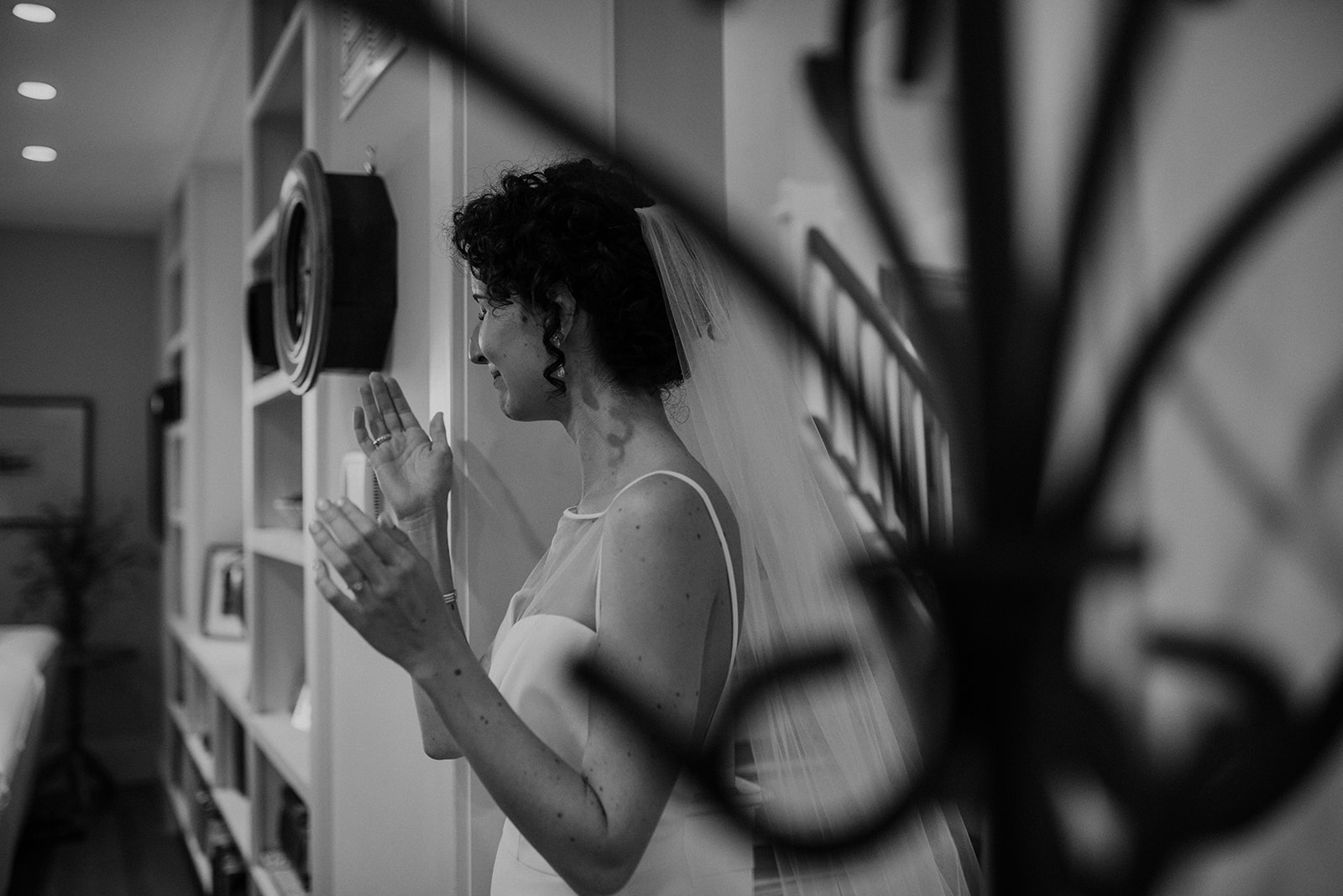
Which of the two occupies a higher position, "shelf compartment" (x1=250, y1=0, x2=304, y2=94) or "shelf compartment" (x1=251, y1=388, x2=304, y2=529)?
"shelf compartment" (x1=250, y1=0, x2=304, y2=94)

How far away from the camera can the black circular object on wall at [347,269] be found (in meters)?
1.70

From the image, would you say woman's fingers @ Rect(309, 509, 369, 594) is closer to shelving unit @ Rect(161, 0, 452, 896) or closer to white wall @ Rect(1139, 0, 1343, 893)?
white wall @ Rect(1139, 0, 1343, 893)

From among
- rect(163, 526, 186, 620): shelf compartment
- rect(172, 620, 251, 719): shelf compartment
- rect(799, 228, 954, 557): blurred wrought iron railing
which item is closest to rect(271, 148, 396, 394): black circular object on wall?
rect(172, 620, 251, 719): shelf compartment

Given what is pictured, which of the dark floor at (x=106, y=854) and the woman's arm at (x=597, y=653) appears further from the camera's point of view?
the dark floor at (x=106, y=854)

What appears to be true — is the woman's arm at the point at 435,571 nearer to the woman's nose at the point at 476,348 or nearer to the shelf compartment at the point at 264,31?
the woman's nose at the point at 476,348

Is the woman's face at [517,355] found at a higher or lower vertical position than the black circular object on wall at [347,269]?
lower

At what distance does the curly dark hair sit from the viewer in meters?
1.17

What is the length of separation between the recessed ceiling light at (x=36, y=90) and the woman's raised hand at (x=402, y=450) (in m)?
2.81

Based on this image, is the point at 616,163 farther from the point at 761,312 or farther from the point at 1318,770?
the point at 1318,770

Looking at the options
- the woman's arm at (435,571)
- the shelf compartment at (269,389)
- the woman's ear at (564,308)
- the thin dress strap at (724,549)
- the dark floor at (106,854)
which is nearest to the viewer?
the thin dress strap at (724,549)

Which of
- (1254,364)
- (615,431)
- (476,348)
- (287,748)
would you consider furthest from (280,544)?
(1254,364)

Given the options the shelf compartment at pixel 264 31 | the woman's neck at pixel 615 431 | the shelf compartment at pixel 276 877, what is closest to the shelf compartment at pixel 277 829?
the shelf compartment at pixel 276 877

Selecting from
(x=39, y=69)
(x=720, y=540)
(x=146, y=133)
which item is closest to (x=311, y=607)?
(x=720, y=540)

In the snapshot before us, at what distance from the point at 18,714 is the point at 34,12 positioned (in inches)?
84.4
